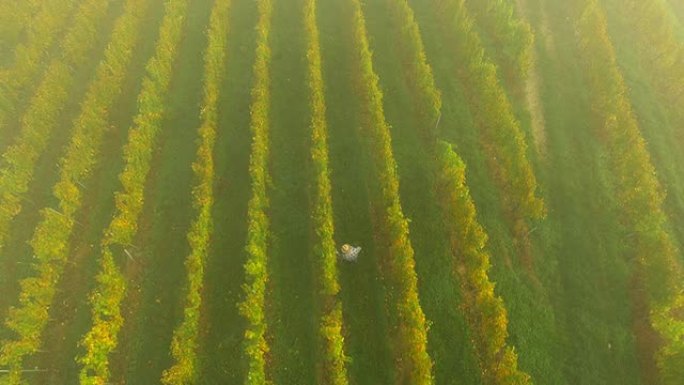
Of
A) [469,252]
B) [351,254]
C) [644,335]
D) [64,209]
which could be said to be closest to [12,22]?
[64,209]

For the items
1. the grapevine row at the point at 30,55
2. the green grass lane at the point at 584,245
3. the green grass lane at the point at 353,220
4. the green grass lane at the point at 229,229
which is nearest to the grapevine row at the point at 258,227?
the green grass lane at the point at 229,229

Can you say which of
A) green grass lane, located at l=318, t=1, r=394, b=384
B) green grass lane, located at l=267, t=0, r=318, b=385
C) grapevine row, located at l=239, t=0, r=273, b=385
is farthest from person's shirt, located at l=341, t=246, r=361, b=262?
grapevine row, located at l=239, t=0, r=273, b=385

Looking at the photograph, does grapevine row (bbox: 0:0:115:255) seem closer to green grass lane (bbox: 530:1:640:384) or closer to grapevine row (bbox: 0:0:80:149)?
grapevine row (bbox: 0:0:80:149)

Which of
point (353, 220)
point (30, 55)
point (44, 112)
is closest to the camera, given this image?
point (353, 220)

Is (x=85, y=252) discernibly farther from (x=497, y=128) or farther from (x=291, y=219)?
(x=497, y=128)

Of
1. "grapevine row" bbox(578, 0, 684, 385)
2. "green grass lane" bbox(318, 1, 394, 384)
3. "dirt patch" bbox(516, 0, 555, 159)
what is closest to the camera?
"grapevine row" bbox(578, 0, 684, 385)

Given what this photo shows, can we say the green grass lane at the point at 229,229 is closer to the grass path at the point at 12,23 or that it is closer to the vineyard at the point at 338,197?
the vineyard at the point at 338,197
